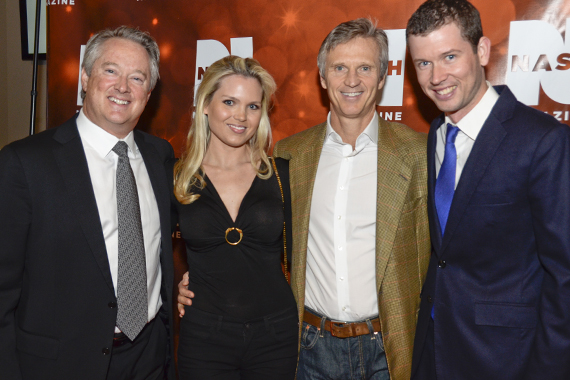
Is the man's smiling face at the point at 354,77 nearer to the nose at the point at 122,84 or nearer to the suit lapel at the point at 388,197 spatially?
the suit lapel at the point at 388,197

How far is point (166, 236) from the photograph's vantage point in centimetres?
229

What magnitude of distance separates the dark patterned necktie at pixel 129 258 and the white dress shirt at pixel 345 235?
2.84 ft

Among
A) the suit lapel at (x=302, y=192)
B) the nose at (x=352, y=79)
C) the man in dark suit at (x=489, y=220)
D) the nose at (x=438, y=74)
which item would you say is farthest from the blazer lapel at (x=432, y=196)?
the suit lapel at (x=302, y=192)

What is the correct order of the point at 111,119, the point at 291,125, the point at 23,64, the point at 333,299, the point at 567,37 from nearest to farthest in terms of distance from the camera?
the point at 111,119 → the point at 333,299 → the point at 567,37 → the point at 291,125 → the point at 23,64

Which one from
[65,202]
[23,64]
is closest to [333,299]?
[65,202]

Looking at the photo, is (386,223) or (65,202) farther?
(386,223)

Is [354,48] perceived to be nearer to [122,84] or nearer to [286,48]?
[286,48]

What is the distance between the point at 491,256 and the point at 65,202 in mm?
1775

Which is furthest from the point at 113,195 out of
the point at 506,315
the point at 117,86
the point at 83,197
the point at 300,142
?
the point at 506,315

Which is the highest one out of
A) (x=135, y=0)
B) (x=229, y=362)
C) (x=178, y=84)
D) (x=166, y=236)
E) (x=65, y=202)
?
(x=135, y=0)

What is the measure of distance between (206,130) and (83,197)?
3.02 feet

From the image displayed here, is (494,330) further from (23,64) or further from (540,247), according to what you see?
(23,64)

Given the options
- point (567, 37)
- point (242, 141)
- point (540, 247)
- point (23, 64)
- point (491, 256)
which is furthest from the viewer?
point (23, 64)

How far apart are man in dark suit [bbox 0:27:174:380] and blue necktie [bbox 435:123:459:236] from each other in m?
1.37
